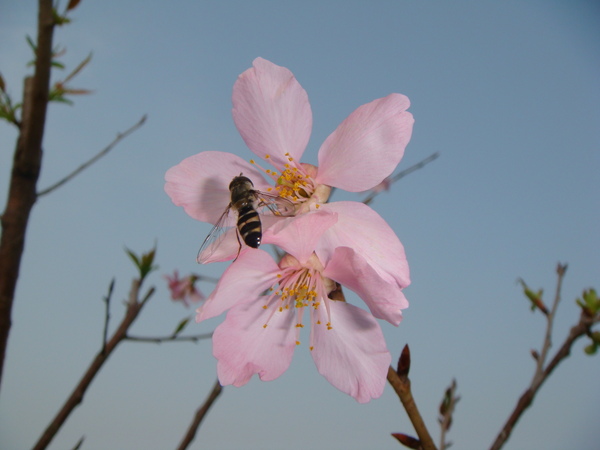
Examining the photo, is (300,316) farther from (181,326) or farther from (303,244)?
(181,326)

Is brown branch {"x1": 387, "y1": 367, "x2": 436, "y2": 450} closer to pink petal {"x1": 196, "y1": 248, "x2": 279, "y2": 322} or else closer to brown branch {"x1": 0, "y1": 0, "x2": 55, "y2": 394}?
pink petal {"x1": 196, "y1": 248, "x2": 279, "y2": 322}

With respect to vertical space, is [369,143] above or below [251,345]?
above

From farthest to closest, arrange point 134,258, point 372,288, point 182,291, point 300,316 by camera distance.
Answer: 1. point 182,291
2. point 134,258
3. point 300,316
4. point 372,288

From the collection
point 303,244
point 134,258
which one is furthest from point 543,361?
point 134,258

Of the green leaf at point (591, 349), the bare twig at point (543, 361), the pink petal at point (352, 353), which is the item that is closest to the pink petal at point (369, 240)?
the pink petal at point (352, 353)

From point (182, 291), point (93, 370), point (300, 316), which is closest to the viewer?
point (300, 316)

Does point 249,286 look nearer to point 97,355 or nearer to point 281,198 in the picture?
point 281,198

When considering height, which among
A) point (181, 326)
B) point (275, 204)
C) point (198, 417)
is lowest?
point (198, 417)
